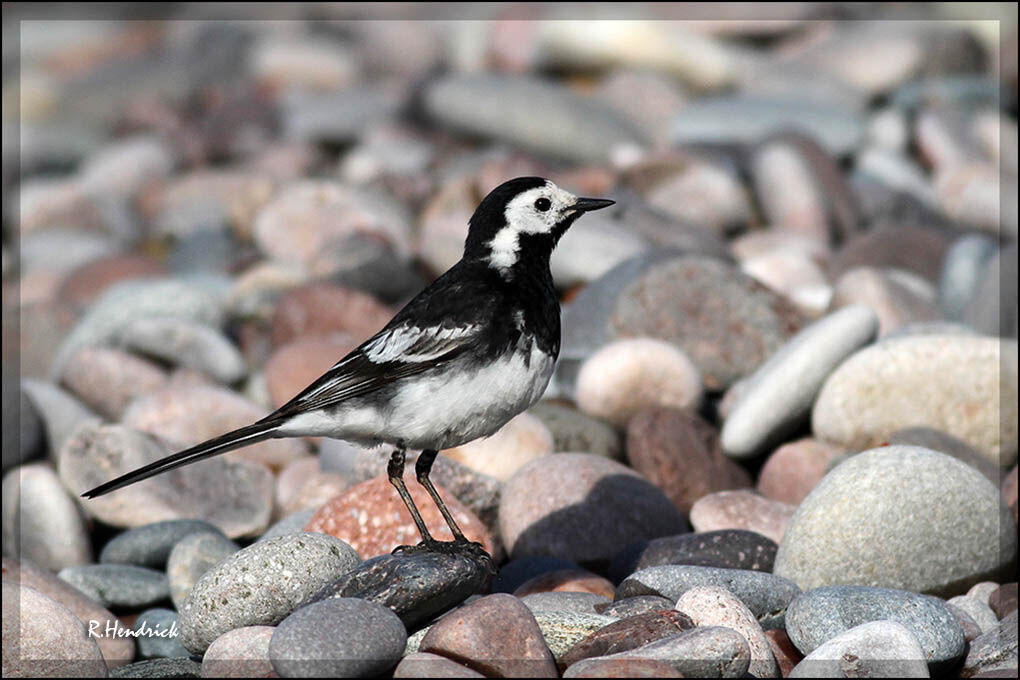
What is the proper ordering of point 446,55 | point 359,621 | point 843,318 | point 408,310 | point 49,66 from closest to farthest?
point 359,621 → point 408,310 → point 843,318 → point 446,55 → point 49,66

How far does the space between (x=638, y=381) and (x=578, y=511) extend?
1.67m

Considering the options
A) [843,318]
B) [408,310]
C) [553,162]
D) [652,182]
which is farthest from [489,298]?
[553,162]

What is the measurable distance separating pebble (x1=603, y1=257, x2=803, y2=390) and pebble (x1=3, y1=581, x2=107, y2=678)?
15.3 feet

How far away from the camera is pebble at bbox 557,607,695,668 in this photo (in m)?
4.96

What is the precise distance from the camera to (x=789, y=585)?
5.80 m

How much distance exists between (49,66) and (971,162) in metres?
16.1

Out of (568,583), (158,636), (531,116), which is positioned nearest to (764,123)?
(531,116)

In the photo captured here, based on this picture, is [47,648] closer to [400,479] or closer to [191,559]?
[191,559]

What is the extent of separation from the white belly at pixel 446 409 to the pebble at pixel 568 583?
0.86 m

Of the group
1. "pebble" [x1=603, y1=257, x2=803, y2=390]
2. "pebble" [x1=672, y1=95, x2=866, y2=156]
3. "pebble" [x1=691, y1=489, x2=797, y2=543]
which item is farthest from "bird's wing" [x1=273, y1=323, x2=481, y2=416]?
"pebble" [x1=672, y1=95, x2=866, y2=156]

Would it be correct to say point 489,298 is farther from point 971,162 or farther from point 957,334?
point 971,162

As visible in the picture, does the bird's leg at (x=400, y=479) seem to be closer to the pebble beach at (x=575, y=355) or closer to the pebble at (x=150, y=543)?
the pebble beach at (x=575, y=355)

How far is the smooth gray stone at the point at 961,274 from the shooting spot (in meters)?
9.58

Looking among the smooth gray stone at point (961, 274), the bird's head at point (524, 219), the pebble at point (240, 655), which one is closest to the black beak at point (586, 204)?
the bird's head at point (524, 219)
